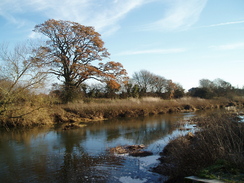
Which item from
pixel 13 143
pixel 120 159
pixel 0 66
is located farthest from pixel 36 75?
pixel 120 159

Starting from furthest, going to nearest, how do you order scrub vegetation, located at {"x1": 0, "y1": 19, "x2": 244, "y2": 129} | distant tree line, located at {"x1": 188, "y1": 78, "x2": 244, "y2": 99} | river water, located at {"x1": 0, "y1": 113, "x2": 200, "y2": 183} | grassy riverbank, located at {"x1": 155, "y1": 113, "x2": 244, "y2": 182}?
1. distant tree line, located at {"x1": 188, "y1": 78, "x2": 244, "y2": 99}
2. scrub vegetation, located at {"x1": 0, "y1": 19, "x2": 244, "y2": 129}
3. river water, located at {"x1": 0, "y1": 113, "x2": 200, "y2": 183}
4. grassy riverbank, located at {"x1": 155, "y1": 113, "x2": 244, "y2": 182}

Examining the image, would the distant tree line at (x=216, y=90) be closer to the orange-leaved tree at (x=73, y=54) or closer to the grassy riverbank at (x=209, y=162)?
the orange-leaved tree at (x=73, y=54)

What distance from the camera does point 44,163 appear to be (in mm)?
7961

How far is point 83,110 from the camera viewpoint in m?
22.0

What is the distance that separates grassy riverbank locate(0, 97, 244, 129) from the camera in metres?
16.7

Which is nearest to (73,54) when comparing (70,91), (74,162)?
(70,91)

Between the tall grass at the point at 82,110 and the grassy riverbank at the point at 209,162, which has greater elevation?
the tall grass at the point at 82,110

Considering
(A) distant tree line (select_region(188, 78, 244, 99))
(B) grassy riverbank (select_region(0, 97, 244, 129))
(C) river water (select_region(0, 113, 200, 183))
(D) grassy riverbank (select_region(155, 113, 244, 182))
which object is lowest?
(C) river water (select_region(0, 113, 200, 183))

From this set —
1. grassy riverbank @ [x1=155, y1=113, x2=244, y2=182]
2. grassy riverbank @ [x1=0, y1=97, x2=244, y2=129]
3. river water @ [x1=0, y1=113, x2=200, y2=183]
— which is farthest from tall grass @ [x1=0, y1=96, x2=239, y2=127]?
grassy riverbank @ [x1=155, y1=113, x2=244, y2=182]

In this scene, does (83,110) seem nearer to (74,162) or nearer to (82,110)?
(82,110)

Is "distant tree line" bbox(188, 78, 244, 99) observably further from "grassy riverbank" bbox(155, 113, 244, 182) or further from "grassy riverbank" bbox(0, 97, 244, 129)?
"grassy riverbank" bbox(155, 113, 244, 182)

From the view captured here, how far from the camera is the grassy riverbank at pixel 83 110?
16703 mm

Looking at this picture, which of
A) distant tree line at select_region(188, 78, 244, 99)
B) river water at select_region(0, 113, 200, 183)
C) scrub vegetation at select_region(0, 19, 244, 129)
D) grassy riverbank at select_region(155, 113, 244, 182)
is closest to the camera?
grassy riverbank at select_region(155, 113, 244, 182)

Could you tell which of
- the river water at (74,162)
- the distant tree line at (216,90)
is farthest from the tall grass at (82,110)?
the distant tree line at (216,90)
